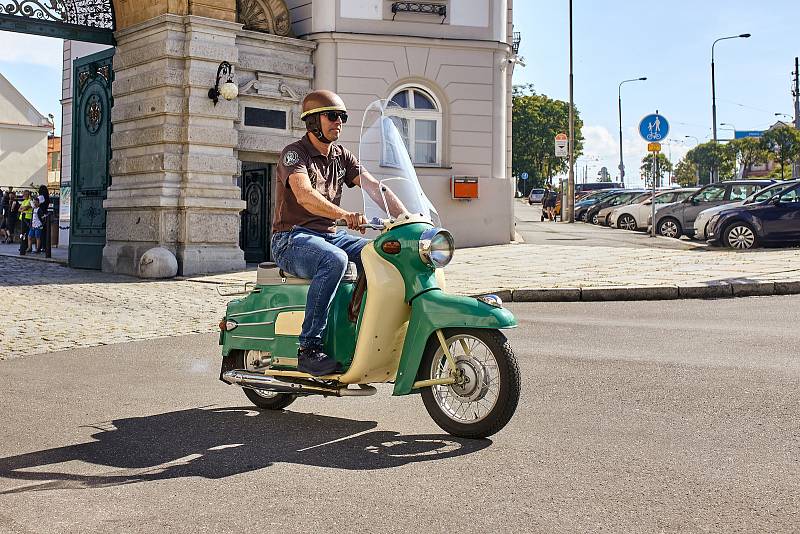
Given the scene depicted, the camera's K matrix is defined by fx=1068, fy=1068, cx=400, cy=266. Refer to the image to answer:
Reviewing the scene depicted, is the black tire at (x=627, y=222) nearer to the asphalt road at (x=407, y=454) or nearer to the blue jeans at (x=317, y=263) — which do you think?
the asphalt road at (x=407, y=454)

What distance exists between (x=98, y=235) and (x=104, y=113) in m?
2.19

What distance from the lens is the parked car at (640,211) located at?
102ft

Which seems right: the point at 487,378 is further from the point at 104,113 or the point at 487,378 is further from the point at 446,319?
the point at 104,113

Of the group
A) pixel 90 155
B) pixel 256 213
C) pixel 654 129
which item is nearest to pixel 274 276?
pixel 256 213

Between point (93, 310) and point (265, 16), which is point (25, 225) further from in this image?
point (93, 310)

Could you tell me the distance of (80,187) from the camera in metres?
19.8

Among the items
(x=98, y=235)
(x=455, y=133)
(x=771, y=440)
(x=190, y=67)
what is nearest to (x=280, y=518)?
(x=771, y=440)

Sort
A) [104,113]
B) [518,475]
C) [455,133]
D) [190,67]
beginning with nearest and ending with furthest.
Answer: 1. [518,475]
2. [190,67]
3. [104,113]
4. [455,133]

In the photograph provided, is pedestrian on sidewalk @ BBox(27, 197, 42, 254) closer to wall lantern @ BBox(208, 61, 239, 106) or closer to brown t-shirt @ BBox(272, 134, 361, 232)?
wall lantern @ BBox(208, 61, 239, 106)

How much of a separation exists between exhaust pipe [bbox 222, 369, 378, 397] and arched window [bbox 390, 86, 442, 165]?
15.5m

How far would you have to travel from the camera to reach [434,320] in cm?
546

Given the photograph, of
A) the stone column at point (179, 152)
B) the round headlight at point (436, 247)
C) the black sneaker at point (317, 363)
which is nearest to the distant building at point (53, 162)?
the stone column at point (179, 152)

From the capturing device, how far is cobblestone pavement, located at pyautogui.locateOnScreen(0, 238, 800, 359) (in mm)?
10734

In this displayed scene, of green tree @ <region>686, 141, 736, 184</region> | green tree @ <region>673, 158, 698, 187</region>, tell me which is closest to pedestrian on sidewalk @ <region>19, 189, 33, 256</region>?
green tree @ <region>686, 141, 736, 184</region>
